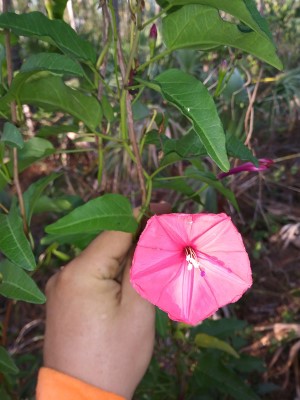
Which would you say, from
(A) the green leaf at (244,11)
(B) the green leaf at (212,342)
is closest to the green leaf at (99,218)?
(A) the green leaf at (244,11)

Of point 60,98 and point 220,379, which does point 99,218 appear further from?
point 220,379

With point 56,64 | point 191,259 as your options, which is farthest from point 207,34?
point 191,259

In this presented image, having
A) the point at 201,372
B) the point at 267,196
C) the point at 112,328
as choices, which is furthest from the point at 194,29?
the point at 267,196

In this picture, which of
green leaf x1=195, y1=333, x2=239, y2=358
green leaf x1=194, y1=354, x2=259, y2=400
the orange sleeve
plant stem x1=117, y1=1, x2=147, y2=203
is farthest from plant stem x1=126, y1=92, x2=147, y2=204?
green leaf x1=194, y1=354, x2=259, y2=400

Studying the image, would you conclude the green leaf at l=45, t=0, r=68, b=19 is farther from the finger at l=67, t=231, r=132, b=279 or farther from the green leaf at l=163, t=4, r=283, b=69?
the finger at l=67, t=231, r=132, b=279

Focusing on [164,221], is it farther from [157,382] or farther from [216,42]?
[157,382]
